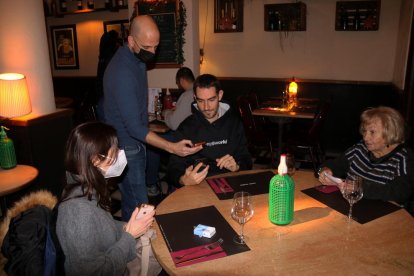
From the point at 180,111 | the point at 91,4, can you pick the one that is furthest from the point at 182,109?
the point at 91,4

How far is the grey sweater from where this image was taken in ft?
4.37

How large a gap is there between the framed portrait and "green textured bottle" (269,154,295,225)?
712 cm

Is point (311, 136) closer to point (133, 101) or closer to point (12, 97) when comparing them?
point (133, 101)

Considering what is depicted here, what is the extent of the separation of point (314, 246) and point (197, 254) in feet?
1.58

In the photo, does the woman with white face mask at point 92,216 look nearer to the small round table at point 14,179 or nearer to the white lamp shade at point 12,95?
the small round table at point 14,179

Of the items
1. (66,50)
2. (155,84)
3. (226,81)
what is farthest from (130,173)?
(66,50)

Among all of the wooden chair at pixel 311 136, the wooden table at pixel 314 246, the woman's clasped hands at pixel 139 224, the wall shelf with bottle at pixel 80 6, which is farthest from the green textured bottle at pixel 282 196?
the wall shelf with bottle at pixel 80 6

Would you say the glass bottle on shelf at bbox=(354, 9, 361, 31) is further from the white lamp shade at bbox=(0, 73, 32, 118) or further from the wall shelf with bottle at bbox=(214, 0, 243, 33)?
the white lamp shade at bbox=(0, 73, 32, 118)

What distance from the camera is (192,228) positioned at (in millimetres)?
1562

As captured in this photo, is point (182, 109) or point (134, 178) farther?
point (182, 109)

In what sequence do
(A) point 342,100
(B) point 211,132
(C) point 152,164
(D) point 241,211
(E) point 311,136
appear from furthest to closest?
(A) point 342,100, (E) point 311,136, (C) point 152,164, (B) point 211,132, (D) point 241,211

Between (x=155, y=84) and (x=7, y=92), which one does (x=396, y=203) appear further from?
(x=155, y=84)

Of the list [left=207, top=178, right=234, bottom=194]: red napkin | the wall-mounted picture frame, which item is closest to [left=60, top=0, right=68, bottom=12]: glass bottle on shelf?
the wall-mounted picture frame

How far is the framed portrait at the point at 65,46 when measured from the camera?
7538 millimetres
